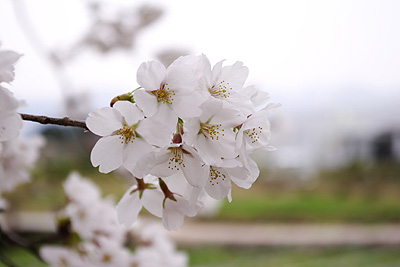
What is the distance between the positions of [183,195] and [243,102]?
8cm

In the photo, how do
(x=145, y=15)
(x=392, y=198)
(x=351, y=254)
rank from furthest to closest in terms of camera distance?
(x=392, y=198) → (x=351, y=254) → (x=145, y=15)

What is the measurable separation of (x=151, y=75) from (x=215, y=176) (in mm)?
75

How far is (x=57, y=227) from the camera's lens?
502mm

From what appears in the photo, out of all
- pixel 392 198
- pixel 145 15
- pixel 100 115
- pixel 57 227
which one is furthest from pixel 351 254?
pixel 100 115

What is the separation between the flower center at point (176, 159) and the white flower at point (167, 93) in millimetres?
15

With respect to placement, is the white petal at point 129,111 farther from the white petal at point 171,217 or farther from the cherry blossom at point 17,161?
the cherry blossom at point 17,161

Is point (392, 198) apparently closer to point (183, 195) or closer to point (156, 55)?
point (156, 55)

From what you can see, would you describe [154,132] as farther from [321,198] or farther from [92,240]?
[321,198]

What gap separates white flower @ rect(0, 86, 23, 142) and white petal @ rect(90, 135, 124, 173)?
5 centimetres

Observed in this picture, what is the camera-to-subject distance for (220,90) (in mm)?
268

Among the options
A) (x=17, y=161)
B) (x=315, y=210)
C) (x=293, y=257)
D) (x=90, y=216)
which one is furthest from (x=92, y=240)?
(x=315, y=210)

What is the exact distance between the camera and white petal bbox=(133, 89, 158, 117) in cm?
25

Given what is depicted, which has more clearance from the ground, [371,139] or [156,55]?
[371,139]

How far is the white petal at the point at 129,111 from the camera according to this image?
0.26 meters
